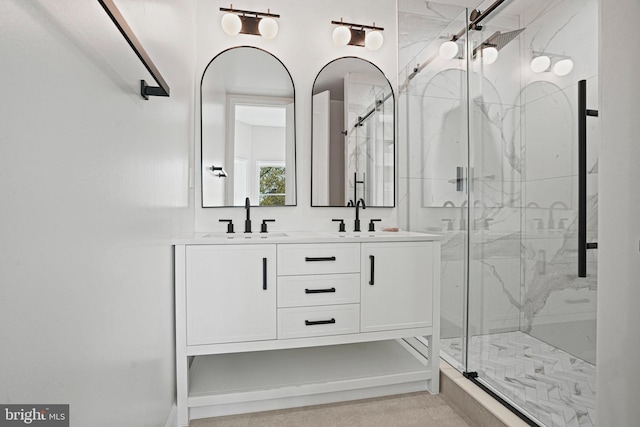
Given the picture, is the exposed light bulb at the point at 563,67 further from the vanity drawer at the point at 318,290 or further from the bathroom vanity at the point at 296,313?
the vanity drawer at the point at 318,290

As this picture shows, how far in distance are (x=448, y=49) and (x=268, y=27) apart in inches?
46.7

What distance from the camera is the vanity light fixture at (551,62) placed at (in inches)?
62.9

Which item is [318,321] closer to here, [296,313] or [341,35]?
[296,313]

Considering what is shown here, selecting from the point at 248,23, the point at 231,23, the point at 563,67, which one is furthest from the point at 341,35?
the point at 563,67

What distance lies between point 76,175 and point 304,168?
5.63ft

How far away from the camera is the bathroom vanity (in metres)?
1.65

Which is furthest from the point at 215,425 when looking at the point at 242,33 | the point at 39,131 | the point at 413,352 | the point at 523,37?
the point at 523,37

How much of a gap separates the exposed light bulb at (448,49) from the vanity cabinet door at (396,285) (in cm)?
122

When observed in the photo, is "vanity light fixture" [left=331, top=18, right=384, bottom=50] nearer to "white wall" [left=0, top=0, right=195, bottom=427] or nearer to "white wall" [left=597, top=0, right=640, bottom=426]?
"white wall" [left=0, top=0, right=195, bottom=427]

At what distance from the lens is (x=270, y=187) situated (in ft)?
7.47

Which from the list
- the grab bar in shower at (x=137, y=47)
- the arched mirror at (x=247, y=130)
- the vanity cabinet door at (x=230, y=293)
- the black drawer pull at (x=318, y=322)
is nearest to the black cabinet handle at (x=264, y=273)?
the vanity cabinet door at (x=230, y=293)

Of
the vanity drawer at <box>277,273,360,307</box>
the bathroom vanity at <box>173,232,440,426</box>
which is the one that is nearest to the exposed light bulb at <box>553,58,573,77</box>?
the bathroom vanity at <box>173,232,440,426</box>

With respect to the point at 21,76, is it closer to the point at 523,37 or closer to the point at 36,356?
the point at 36,356

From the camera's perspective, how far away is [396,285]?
6.17ft
